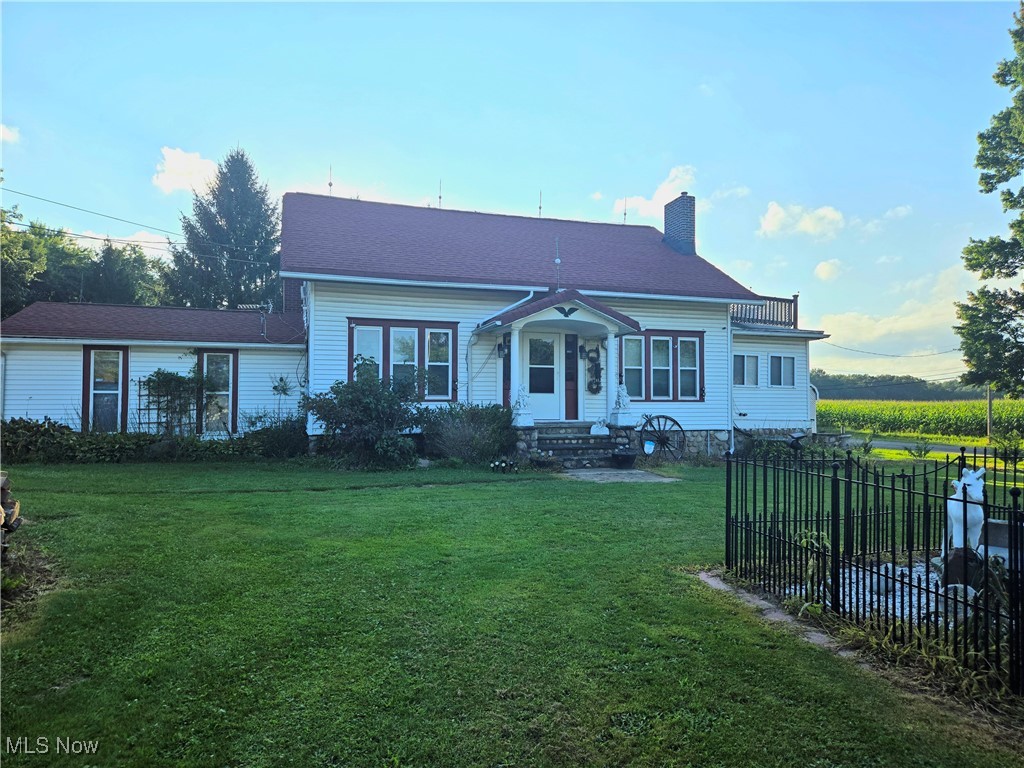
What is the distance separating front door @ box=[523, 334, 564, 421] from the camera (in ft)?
47.7

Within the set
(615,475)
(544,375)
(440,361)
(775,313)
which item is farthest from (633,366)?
(775,313)

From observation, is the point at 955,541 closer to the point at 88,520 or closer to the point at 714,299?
the point at 88,520

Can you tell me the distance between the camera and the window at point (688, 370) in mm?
15781

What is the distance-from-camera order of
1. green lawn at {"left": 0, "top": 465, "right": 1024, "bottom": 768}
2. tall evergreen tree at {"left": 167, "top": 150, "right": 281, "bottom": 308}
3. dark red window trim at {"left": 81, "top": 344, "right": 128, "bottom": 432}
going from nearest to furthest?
1. green lawn at {"left": 0, "top": 465, "right": 1024, "bottom": 768}
2. dark red window trim at {"left": 81, "top": 344, "right": 128, "bottom": 432}
3. tall evergreen tree at {"left": 167, "top": 150, "right": 281, "bottom": 308}

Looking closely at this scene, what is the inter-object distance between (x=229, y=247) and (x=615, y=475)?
30129mm

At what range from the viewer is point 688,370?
15836 millimetres

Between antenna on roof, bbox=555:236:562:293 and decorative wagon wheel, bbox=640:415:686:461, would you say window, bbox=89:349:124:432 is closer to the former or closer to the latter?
antenna on roof, bbox=555:236:562:293

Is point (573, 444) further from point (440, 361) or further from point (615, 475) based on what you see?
point (440, 361)

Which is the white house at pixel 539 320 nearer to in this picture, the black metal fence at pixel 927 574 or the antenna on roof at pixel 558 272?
the antenna on roof at pixel 558 272

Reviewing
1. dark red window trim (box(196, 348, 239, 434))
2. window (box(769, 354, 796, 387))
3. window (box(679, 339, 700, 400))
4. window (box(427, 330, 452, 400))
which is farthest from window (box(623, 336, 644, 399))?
dark red window trim (box(196, 348, 239, 434))

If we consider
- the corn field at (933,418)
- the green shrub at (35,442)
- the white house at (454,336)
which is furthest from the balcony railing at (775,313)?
the green shrub at (35,442)

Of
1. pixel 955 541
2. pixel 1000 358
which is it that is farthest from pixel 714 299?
pixel 955 541

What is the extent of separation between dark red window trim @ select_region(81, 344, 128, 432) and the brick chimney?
15338mm

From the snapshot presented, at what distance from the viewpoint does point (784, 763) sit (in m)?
2.38
